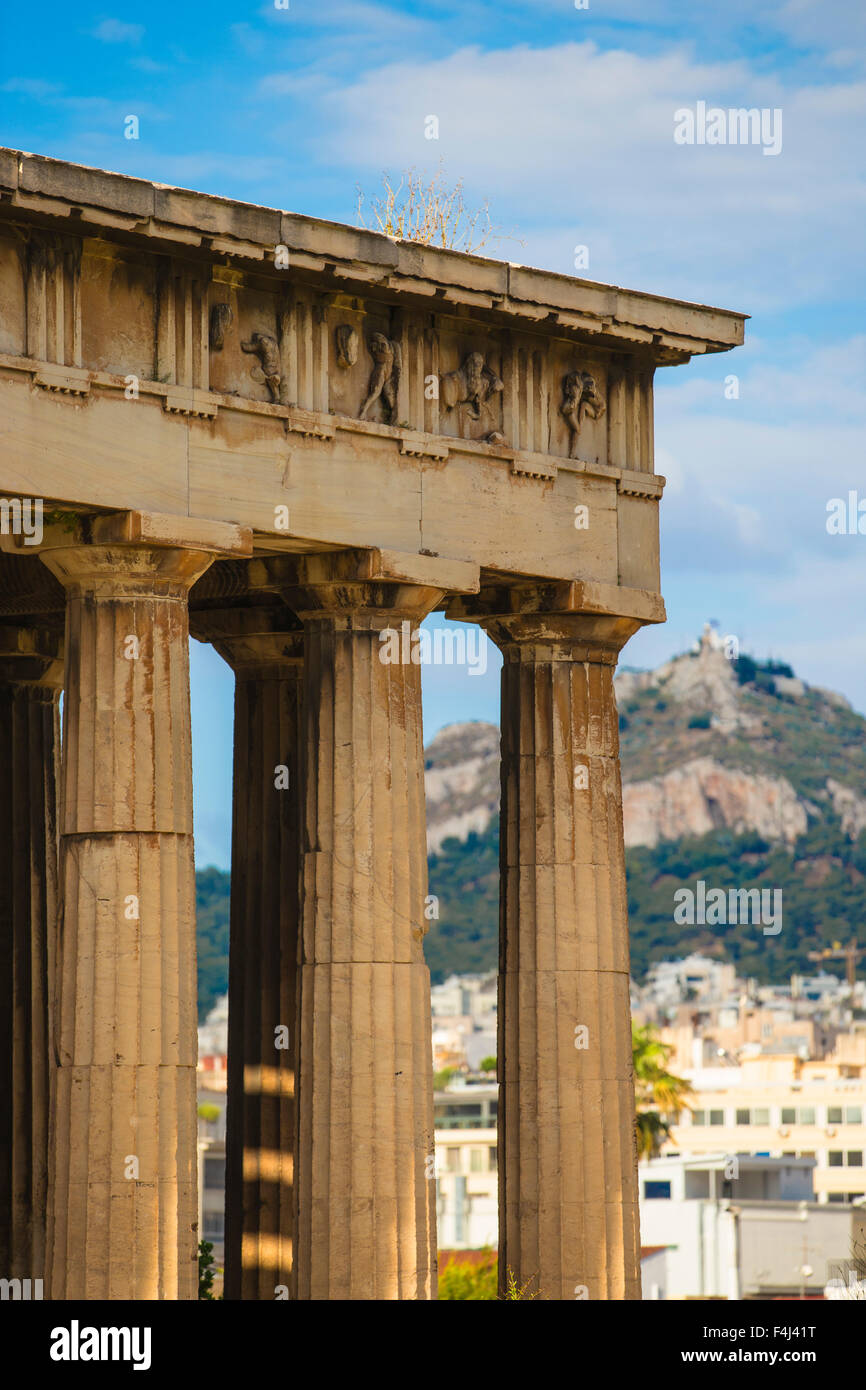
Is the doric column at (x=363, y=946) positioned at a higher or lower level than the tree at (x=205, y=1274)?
higher

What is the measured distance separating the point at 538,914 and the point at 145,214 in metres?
13.3

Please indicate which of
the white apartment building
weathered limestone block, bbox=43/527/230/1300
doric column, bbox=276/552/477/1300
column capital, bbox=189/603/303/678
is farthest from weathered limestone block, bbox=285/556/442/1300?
the white apartment building

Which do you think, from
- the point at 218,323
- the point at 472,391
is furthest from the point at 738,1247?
the point at 218,323

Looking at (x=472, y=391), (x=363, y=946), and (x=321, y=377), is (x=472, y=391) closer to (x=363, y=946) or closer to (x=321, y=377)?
(x=321, y=377)

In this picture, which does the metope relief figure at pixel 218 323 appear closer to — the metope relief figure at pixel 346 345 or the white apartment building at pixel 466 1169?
the metope relief figure at pixel 346 345

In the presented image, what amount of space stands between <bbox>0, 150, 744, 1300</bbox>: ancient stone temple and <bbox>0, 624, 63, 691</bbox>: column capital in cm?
6

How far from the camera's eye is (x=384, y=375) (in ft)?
144

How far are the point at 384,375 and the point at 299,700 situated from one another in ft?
25.3

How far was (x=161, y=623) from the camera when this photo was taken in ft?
134

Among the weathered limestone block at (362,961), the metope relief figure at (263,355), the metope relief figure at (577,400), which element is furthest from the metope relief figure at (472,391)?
the metope relief figure at (263,355)

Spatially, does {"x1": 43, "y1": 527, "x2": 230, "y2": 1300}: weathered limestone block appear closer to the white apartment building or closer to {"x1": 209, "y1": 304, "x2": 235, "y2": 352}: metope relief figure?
{"x1": 209, "y1": 304, "x2": 235, "y2": 352}: metope relief figure

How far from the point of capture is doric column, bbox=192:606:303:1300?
4909cm

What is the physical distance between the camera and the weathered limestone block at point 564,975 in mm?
45688

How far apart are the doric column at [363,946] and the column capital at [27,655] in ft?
24.2
